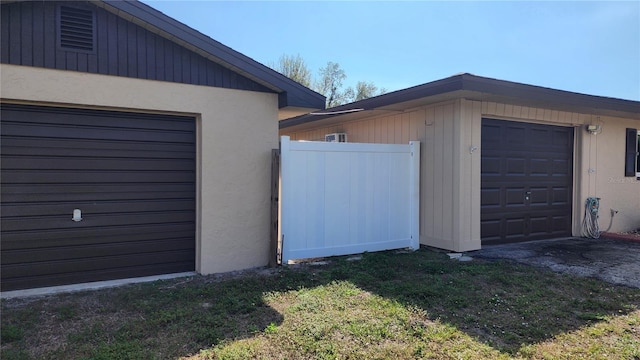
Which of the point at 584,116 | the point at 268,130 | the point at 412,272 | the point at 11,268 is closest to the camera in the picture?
the point at 11,268

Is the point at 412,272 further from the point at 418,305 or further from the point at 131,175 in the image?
the point at 131,175

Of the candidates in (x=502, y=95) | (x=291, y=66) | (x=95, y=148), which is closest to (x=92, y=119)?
(x=95, y=148)

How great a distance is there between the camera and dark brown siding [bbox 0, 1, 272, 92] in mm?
4531

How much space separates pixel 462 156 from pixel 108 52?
209 inches

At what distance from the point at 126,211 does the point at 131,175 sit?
0.46 meters

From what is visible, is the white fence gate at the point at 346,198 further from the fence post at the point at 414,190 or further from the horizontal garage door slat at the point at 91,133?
the horizontal garage door slat at the point at 91,133

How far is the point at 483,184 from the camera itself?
7.31m

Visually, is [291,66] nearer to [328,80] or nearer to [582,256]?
[328,80]

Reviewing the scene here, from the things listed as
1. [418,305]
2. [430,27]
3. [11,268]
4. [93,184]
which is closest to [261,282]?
[418,305]

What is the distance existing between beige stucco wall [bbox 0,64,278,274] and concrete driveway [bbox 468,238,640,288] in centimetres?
361

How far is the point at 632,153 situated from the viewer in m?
9.61

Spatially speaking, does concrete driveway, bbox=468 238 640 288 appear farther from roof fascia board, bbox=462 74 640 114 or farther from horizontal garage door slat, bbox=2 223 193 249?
horizontal garage door slat, bbox=2 223 193 249

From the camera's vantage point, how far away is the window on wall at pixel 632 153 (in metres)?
9.51

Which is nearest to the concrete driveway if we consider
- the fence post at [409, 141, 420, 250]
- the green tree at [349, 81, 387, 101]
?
the fence post at [409, 141, 420, 250]
